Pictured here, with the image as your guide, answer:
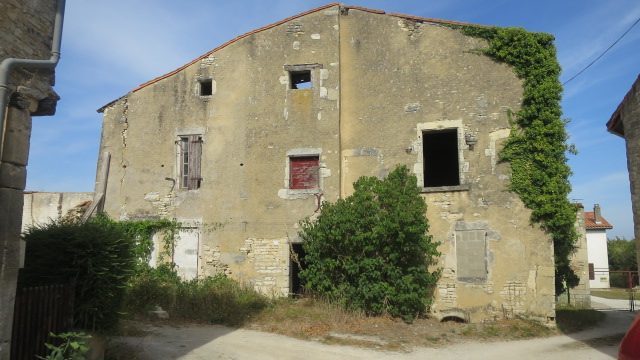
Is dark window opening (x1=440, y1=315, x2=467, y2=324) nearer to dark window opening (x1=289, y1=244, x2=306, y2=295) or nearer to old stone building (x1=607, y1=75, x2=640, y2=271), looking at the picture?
dark window opening (x1=289, y1=244, x2=306, y2=295)

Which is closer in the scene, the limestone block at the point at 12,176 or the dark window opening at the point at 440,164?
the limestone block at the point at 12,176

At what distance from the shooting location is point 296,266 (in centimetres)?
1332

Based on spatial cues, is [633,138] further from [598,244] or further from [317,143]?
[598,244]

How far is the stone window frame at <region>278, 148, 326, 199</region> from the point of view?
1283 cm

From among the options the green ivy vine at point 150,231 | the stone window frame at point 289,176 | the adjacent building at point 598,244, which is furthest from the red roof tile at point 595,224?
the green ivy vine at point 150,231

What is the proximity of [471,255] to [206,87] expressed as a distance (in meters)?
8.87

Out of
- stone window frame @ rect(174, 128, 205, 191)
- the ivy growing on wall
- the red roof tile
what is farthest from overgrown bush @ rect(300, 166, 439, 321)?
the red roof tile

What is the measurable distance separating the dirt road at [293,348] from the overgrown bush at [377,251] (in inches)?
77.4

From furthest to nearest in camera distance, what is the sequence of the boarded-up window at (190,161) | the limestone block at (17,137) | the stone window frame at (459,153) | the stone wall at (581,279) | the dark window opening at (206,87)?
1. the stone wall at (581,279)
2. the dark window opening at (206,87)
3. the boarded-up window at (190,161)
4. the stone window frame at (459,153)
5. the limestone block at (17,137)

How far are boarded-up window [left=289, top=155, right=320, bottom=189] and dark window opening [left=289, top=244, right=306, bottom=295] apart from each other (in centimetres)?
171

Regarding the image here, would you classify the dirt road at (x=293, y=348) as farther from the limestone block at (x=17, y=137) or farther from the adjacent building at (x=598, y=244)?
the adjacent building at (x=598, y=244)

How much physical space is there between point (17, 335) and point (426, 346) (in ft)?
23.2

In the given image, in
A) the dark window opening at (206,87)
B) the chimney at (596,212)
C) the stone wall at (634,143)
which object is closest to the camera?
the stone wall at (634,143)

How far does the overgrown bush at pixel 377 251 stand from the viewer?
11.1m
